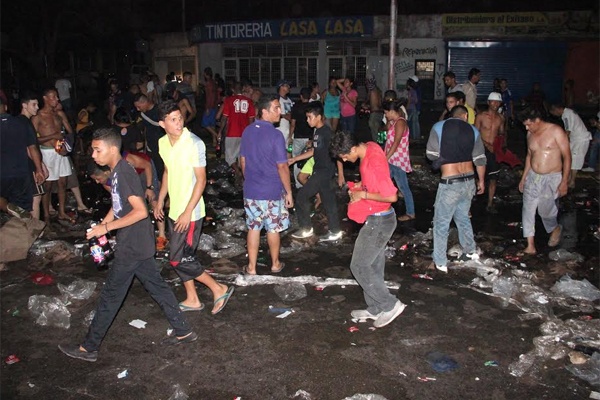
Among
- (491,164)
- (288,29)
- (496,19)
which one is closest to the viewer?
(491,164)

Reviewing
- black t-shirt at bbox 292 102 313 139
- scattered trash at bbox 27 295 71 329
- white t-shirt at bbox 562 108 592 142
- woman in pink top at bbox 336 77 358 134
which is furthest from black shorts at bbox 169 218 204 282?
woman in pink top at bbox 336 77 358 134

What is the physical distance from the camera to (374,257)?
4770mm

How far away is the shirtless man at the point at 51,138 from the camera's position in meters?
7.61

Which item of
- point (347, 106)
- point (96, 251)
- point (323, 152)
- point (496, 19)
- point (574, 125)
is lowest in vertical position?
point (96, 251)

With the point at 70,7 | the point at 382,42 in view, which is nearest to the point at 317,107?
the point at 382,42

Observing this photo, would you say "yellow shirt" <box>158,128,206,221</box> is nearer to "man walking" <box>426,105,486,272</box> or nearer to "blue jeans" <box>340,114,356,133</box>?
"man walking" <box>426,105,486,272</box>

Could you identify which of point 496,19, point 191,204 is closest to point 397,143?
point 191,204

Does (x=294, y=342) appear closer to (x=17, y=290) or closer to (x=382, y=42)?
(x=17, y=290)

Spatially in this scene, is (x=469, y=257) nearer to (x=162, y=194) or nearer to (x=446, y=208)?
(x=446, y=208)

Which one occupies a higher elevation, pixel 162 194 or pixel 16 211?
pixel 162 194

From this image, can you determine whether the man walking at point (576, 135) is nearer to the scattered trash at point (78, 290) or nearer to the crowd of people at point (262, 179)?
the crowd of people at point (262, 179)

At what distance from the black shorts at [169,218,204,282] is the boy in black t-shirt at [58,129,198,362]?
1.47ft

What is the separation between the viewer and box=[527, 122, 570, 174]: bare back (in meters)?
6.23

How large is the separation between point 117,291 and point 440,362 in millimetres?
2653
